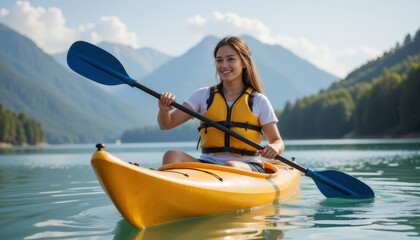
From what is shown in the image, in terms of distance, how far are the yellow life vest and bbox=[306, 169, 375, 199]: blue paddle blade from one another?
3.99 feet

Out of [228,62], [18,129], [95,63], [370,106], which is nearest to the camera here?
[228,62]

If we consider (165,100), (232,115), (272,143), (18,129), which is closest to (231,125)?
(232,115)

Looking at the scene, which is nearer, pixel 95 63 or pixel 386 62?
pixel 95 63

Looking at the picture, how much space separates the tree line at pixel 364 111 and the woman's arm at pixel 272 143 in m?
40.6

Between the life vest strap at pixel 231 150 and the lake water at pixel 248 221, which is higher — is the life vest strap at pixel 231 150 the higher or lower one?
the higher one

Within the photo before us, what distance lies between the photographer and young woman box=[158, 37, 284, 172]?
4.52 m

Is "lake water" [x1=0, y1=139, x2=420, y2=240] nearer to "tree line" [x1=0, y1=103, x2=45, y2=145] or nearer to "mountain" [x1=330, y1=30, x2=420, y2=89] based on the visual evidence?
"tree line" [x1=0, y1=103, x2=45, y2=145]

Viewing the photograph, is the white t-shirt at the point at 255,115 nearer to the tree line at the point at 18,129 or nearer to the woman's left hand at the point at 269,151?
the woman's left hand at the point at 269,151

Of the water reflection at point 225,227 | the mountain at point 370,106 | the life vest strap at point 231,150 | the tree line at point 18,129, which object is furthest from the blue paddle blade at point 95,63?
the tree line at point 18,129

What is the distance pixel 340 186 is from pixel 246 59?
2074mm

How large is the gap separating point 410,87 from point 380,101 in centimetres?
908

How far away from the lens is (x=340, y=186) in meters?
5.35

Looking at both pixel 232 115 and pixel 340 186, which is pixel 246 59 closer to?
pixel 232 115

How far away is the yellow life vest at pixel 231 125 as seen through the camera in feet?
14.8
